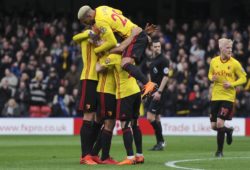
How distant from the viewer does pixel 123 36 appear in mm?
13406

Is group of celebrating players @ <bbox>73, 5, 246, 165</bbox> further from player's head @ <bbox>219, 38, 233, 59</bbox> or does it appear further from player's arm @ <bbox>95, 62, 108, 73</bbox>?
player's head @ <bbox>219, 38, 233, 59</bbox>

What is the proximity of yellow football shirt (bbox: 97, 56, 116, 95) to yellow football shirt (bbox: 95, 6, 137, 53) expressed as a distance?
1.35ft

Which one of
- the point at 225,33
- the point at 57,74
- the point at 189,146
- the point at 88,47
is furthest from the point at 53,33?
the point at 88,47

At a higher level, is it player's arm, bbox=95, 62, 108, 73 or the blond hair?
the blond hair

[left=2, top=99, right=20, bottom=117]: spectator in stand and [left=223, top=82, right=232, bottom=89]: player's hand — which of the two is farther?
[left=2, top=99, right=20, bottom=117]: spectator in stand

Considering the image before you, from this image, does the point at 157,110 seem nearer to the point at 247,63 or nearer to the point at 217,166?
the point at 217,166

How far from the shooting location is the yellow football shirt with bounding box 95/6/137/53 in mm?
13188

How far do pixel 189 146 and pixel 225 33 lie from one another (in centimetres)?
1181

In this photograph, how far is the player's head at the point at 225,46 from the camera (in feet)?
52.5

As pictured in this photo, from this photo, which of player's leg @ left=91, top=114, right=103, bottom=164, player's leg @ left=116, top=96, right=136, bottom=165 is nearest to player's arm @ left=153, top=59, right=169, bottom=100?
player's leg @ left=91, top=114, right=103, bottom=164

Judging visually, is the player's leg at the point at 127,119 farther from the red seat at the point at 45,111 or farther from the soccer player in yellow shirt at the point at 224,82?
the red seat at the point at 45,111

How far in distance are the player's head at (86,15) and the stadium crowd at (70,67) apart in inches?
619

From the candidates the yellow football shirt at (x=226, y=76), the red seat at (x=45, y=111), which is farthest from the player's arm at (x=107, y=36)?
the red seat at (x=45, y=111)

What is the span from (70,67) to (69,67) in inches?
3.0
